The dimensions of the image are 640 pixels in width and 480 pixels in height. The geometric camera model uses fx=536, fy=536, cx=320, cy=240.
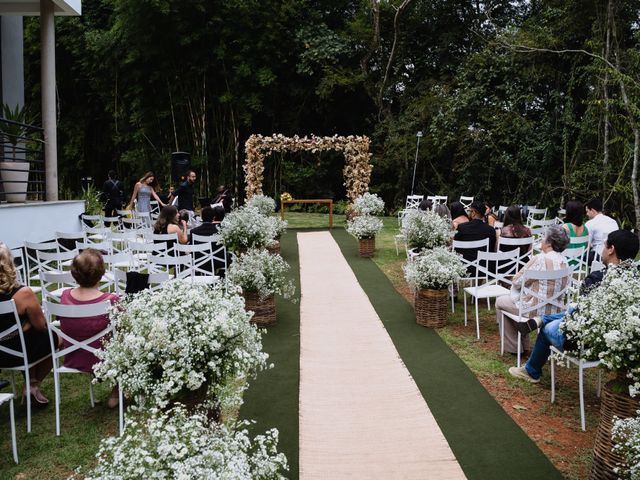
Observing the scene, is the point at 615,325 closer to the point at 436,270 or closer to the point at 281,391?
the point at 281,391

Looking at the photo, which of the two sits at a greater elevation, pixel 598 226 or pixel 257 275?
pixel 598 226

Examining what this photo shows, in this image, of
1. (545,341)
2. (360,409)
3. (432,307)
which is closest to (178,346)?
(360,409)

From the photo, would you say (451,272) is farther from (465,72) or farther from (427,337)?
(465,72)

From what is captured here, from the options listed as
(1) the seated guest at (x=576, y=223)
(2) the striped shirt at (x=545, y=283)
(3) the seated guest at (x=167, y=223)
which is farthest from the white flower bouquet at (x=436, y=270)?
(3) the seated guest at (x=167, y=223)

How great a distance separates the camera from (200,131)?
2038 cm

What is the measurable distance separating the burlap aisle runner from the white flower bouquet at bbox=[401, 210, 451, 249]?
1.41 meters

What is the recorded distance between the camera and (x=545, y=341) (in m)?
4.11

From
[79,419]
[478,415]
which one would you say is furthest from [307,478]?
[79,419]

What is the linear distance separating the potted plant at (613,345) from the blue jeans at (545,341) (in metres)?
0.82

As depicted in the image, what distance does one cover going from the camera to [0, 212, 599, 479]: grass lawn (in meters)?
3.13

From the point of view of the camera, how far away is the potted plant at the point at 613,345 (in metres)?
2.57

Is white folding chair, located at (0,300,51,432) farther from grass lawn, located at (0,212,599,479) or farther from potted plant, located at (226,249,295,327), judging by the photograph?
potted plant, located at (226,249,295,327)

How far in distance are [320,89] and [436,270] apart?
50.3ft

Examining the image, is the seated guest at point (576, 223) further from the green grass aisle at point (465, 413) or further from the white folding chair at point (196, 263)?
the white folding chair at point (196, 263)
